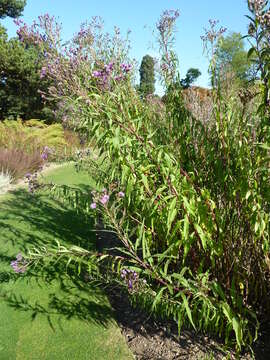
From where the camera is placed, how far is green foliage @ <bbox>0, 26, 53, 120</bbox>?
1697 centimetres

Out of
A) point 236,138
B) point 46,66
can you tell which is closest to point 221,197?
point 236,138

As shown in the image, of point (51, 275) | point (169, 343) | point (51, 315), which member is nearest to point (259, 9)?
point (169, 343)

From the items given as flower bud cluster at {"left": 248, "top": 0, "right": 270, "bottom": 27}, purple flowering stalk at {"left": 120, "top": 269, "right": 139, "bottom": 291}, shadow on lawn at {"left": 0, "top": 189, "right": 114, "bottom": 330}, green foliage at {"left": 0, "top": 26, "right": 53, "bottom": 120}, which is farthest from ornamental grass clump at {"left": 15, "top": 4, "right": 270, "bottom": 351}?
green foliage at {"left": 0, "top": 26, "right": 53, "bottom": 120}

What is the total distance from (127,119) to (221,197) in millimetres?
931

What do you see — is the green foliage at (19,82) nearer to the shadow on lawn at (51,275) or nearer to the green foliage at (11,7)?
the green foliage at (11,7)

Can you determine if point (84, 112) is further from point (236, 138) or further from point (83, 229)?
point (83, 229)

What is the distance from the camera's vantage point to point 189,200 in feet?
6.25

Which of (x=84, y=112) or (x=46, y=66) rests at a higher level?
(x=46, y=66)

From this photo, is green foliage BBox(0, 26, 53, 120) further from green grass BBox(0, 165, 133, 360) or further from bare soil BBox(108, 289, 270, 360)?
bare soil BBox(108, 289, 270, 360)

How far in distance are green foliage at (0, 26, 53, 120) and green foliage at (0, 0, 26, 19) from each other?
8.25 feet

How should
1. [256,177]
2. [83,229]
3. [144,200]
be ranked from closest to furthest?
[256,177] < [144,200] < [83,229]

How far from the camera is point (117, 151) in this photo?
188cm

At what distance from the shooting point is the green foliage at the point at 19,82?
17.0 metres

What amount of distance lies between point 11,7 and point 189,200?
71.5 ft
